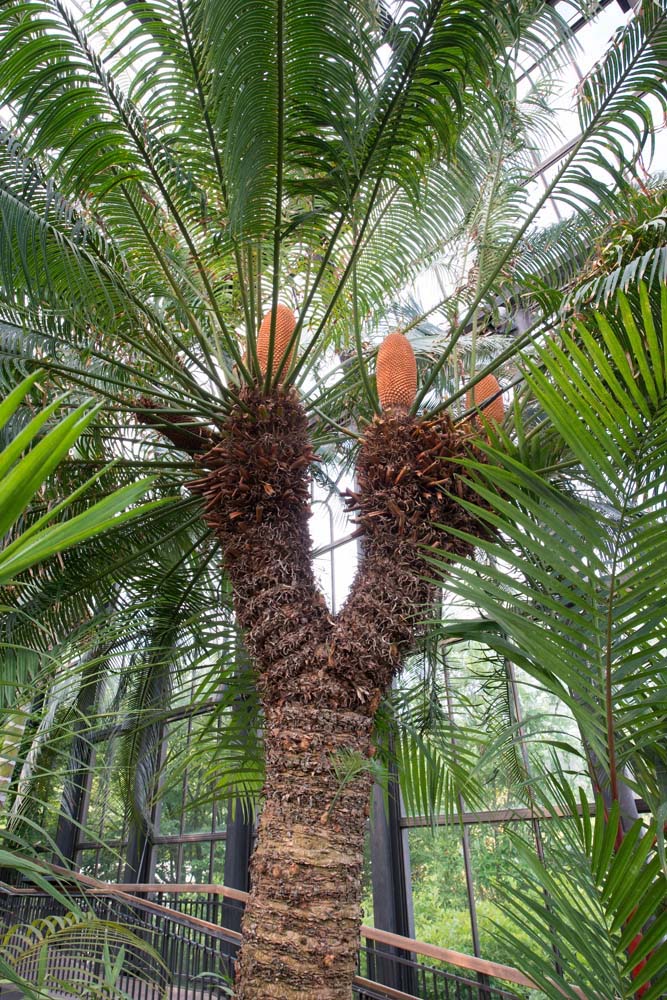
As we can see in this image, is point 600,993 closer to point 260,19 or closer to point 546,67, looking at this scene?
point 260,19

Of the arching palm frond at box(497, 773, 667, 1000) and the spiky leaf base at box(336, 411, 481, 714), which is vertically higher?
the spiky leaf base at box(336, 411, 481, 714)

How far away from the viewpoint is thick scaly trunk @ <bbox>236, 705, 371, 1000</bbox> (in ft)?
5.89

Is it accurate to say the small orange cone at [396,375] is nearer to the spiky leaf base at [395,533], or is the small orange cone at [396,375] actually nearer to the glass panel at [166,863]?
the spiky leaf base at [395,533]

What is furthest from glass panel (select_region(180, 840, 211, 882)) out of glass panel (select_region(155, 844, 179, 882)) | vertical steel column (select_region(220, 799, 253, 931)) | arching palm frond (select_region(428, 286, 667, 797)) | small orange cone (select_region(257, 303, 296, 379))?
arching palm frond (select_region(428, 286, 667, 797))

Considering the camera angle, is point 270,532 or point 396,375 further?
point 396,375

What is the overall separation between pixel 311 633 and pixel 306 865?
0.67 meters

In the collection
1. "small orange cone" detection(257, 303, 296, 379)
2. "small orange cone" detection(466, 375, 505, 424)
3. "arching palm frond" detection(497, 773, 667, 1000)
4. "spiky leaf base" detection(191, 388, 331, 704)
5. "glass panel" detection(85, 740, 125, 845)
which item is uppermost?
"small orange cone" detection(257, 303, 296, 379)

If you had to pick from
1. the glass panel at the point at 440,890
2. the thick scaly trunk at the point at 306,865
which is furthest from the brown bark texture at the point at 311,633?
the glass panel at the point at 440,890

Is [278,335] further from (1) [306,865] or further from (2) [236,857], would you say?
(2) [236,857]

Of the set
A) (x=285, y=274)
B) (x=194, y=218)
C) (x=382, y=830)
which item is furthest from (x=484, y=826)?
(x=194, y=218)

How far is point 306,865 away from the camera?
6.22 feet

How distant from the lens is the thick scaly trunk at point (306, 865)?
5.89ft

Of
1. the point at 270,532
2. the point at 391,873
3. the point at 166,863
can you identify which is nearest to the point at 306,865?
the point at 270,532

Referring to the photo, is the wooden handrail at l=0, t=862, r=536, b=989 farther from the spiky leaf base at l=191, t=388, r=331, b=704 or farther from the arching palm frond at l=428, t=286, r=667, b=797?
the spiky leaf base at l=191, t=388, r=331, b=704
